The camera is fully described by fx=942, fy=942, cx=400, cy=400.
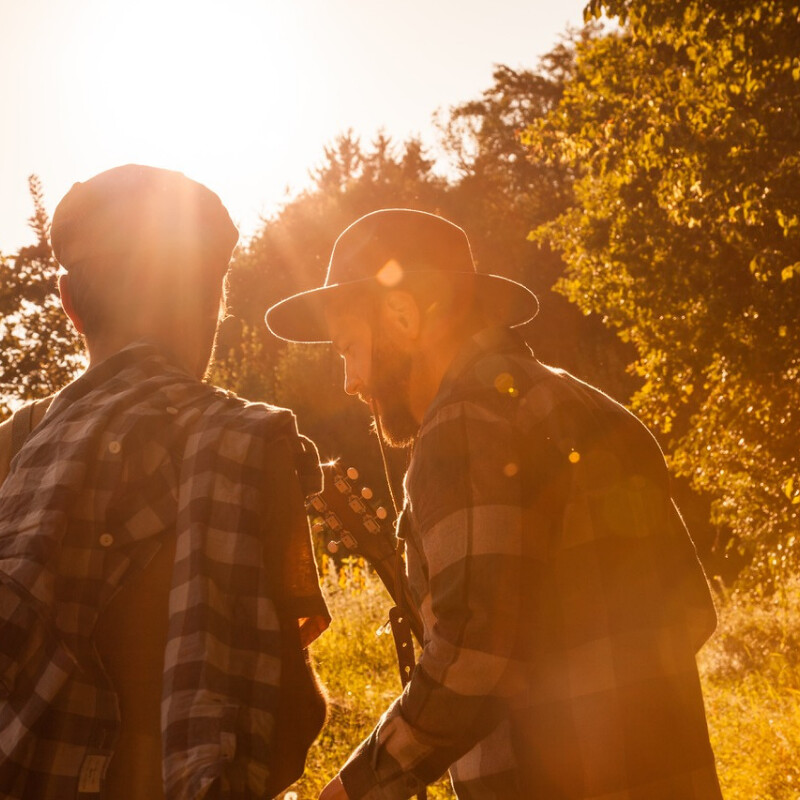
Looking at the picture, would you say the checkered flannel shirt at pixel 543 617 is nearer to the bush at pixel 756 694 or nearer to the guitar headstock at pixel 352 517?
the guitar headstock at pixel 352 517

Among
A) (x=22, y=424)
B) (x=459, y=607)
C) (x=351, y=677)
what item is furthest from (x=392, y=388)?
(x=351, y=677)

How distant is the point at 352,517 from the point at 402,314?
2.31ft

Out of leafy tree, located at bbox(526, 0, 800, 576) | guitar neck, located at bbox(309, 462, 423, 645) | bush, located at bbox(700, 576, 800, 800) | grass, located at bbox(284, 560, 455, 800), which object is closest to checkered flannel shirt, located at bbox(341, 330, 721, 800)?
guitar neck, located at bbox(309, 462, 423, 645)

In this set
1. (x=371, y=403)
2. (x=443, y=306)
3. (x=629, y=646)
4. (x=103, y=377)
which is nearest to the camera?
(x=103, y=377)

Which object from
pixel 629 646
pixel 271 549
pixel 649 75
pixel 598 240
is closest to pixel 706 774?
pixel 629 646

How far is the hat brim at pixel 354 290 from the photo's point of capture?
9.11 feet

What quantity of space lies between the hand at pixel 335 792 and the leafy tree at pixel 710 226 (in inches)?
275

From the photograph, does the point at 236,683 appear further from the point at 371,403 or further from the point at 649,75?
the point at 649,75

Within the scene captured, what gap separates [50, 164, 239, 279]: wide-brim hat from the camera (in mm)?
2096

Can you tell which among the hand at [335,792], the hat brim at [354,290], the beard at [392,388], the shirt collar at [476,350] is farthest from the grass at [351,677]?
the shirt collar at [476,350]

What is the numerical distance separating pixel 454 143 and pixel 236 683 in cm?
3869

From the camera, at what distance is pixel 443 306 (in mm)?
2654

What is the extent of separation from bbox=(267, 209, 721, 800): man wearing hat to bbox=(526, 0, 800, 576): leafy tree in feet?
21.2

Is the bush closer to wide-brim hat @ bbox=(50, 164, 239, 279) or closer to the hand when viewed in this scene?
the hand
